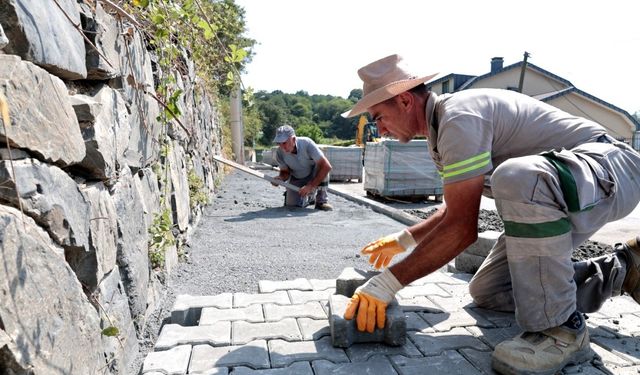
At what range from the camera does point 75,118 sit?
66.4 inches

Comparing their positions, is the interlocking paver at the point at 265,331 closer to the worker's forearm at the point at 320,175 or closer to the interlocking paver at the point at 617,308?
the interlocking paver at the point at 617,308

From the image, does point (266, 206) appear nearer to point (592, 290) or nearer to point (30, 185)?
point (592, 290)

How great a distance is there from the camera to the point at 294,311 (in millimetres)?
2432

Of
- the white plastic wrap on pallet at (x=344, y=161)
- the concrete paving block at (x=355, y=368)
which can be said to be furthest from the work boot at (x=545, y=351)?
the white plastic wrap on pallet at (x=344, y=161)

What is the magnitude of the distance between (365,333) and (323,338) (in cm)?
21

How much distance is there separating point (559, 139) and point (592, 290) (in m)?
0.82

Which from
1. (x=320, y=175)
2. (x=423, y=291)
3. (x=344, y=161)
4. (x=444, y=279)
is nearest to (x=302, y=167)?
(x=320, y=175)

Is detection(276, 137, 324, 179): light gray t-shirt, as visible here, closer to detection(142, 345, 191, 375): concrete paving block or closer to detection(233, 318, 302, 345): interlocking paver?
detection(233, 318, 302, 345): interlocking paver

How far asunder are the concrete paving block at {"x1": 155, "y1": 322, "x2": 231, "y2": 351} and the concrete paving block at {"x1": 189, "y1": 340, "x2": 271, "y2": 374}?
0.05 meters

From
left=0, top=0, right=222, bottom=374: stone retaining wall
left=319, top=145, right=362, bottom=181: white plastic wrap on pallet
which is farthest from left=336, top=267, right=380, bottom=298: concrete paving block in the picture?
left=319, top=145, right=362, bottom=181: white plastic wrap on pallet

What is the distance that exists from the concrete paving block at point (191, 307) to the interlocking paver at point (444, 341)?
104 cm

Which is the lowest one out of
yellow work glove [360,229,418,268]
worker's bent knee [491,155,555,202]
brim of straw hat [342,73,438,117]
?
yellow work glove [360,229,418,268]

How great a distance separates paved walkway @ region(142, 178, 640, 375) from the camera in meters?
1.88

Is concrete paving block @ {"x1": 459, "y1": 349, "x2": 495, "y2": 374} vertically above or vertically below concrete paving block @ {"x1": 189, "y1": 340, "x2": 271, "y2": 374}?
below
